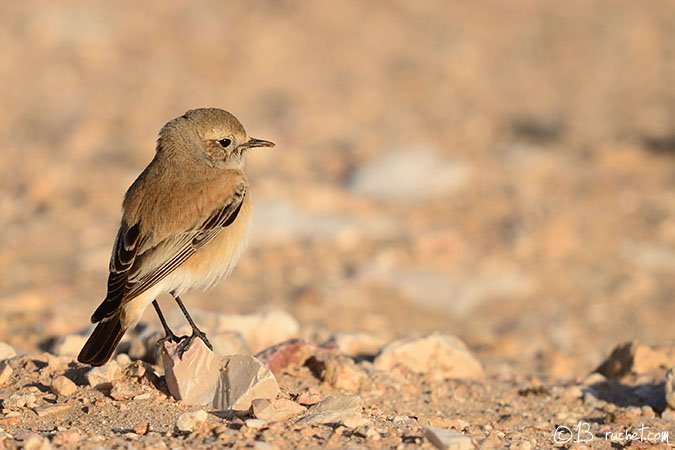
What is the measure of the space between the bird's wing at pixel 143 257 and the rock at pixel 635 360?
2955mm

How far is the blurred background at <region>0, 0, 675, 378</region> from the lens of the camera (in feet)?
34.1

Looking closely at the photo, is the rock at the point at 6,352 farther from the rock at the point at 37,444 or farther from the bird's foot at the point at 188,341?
the rock at the point at 37,444

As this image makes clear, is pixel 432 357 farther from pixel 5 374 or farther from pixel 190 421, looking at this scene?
pixel 5 374

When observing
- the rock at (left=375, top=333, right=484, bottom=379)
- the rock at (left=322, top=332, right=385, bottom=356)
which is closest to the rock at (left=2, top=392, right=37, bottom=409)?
the rock at (left=375, top=333, right=484, bottom=379)

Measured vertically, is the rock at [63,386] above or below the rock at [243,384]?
above

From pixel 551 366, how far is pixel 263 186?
4900mm

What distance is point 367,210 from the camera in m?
A: 12.4

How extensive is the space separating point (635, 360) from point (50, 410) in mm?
3970

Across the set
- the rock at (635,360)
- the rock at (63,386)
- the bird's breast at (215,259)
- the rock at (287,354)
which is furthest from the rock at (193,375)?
the rock at (635,360)

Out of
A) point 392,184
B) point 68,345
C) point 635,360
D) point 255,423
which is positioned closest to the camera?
point 255,423

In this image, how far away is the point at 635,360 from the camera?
7426 millimetres

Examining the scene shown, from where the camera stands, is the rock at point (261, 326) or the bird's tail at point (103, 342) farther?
the rock at point (261, 326)

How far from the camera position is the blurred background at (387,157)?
10.4 m

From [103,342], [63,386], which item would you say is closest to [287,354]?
[103,342]
